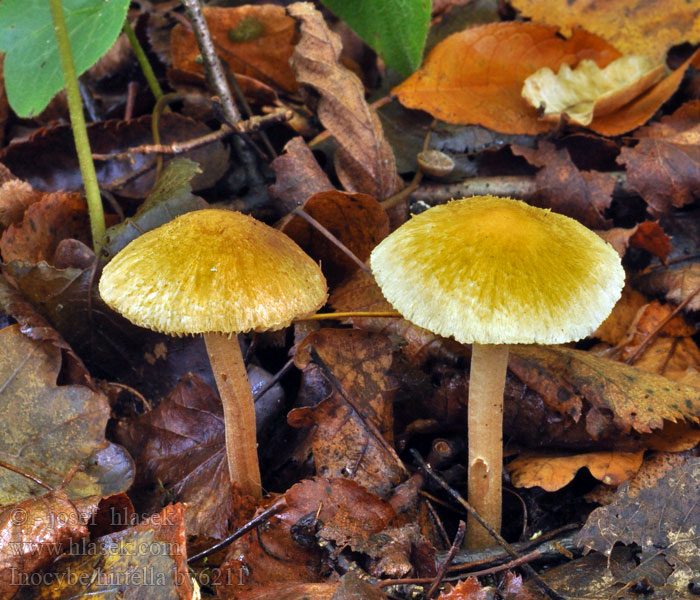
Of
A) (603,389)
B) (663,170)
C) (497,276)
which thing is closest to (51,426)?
(497,276)

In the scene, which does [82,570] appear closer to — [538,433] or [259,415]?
[259,415]

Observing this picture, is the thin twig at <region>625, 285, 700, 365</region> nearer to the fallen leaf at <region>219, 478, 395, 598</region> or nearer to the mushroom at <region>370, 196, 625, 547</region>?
the mushroom at <region>370, 196, 625, 547</region>

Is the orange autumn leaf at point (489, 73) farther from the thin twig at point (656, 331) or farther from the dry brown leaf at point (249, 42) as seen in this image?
the thin twig at point (656, 331)

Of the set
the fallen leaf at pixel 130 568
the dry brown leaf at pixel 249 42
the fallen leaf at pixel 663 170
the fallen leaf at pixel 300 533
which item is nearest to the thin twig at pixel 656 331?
the fallen leaf at pixel 663 170

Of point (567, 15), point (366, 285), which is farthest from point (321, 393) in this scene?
point (567, 15)

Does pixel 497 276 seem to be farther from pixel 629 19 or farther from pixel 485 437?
pixel 629 19
